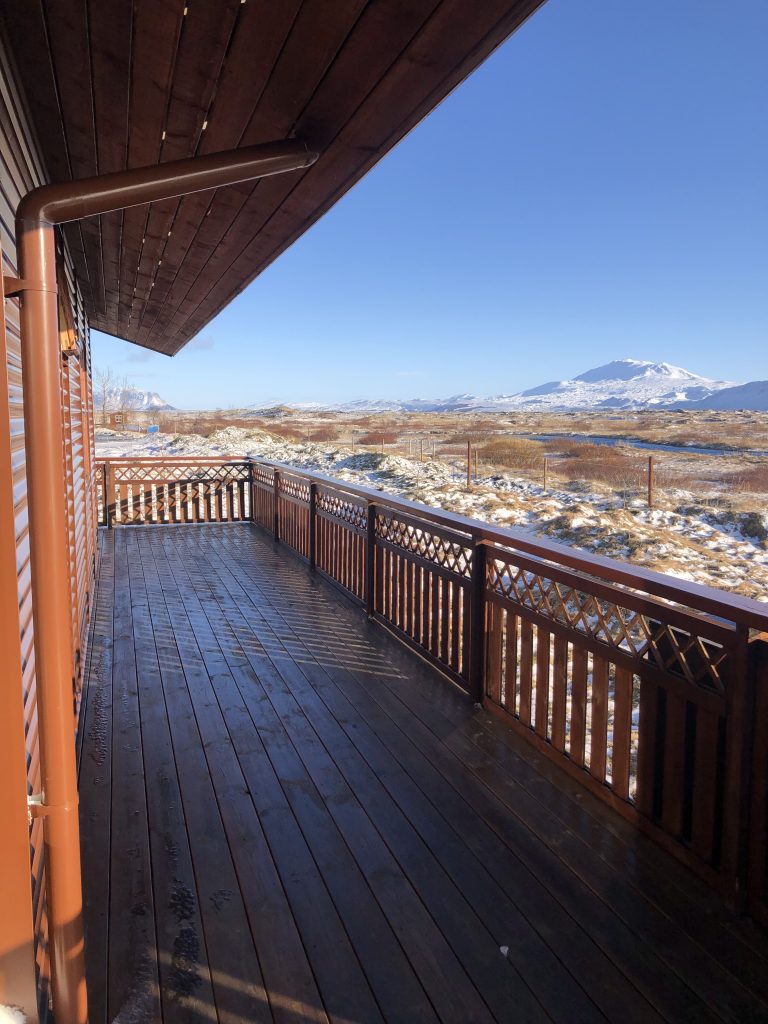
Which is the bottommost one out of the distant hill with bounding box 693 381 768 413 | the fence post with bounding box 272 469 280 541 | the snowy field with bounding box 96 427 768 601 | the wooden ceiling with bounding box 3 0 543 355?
the snowy field with bounding box 96 427 768 601

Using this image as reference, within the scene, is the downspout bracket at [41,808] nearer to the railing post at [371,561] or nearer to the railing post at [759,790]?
the railing post at [759,790]

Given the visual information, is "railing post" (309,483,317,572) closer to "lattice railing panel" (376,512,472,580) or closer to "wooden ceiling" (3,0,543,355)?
"lattice railing panel" (376,512,472,580)

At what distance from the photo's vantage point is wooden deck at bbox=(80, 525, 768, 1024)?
4.91 ft

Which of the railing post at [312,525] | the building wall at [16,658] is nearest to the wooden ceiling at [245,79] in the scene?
the building wall at [16,658]

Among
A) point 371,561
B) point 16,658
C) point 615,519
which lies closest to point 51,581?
point 16,658

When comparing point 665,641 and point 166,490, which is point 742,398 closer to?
point 166,490

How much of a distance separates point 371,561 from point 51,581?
10.7ft

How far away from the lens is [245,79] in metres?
1.70

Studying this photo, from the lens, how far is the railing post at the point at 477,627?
118 inches

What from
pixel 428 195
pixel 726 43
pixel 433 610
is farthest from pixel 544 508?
pixel 428 195

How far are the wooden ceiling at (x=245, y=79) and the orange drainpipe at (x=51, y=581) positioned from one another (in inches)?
20.5

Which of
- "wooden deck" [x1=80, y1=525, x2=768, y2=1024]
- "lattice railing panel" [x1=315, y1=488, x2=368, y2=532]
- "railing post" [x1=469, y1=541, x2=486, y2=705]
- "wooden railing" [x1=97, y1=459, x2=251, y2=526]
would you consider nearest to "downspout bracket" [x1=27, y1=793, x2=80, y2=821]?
"wooden deck" [x1=80, y1=525, x2=768, y2=1024]

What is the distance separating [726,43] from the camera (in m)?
15.6

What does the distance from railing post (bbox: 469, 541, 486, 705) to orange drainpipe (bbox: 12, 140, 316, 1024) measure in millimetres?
2005
